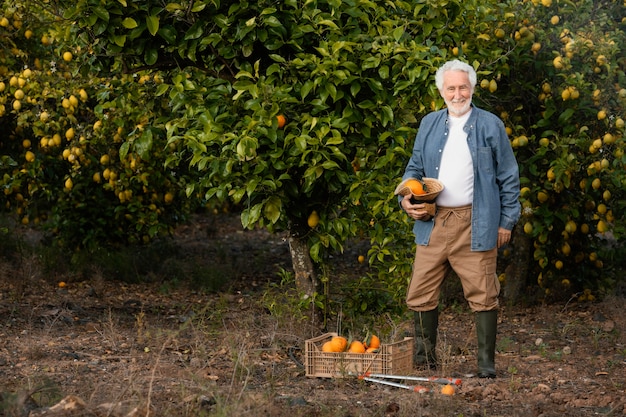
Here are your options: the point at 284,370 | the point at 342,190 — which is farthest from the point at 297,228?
the point at 284,370

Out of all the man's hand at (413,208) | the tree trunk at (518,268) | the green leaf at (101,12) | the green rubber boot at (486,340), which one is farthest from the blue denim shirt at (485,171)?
the tree trunk at (518,268)

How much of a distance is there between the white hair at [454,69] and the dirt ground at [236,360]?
4.34 feet

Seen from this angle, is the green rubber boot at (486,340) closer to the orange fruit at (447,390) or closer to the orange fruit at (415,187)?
the orange fruit at (447,390)

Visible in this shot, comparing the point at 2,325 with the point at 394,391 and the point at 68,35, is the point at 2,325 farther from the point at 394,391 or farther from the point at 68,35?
the point at 394,391

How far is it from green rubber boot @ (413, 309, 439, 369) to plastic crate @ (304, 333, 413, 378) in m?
0.12

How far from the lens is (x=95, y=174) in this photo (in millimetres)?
8117

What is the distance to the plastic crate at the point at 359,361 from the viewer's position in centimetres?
501

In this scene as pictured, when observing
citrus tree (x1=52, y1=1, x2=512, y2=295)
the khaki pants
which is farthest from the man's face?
the khaki pants

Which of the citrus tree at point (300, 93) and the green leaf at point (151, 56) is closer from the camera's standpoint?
the citrus tree at point (300, 93)

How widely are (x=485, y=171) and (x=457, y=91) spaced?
42cm

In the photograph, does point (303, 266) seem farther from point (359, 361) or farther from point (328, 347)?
point (359, 361)

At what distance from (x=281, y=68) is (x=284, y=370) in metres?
1.62

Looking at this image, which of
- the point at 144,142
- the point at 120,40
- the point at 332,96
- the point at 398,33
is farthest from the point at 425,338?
the point at 120,40

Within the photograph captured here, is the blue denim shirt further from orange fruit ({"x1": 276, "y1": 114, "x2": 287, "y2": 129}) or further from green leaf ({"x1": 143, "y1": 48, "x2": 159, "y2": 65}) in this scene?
green leaf ({"x1": 143, "y1": 48, "x2": 159, "y2": 65})
